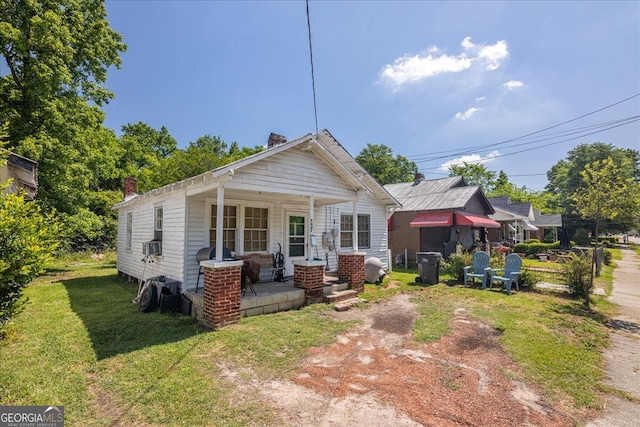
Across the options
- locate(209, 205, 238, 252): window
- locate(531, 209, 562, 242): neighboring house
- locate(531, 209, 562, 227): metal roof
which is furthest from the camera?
locate(531, 209, 562, 242): neighboring house

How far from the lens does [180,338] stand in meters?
5.30

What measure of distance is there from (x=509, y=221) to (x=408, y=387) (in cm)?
2695

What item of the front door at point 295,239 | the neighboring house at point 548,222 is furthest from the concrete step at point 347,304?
the neighboring house at point 548,222

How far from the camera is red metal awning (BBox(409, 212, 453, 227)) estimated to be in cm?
1528

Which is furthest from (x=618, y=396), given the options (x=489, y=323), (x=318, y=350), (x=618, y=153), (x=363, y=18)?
(x=618, y=153)

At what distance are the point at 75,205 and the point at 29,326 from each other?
10.9 meters

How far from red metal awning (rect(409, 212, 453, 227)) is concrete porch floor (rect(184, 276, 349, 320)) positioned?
923cm

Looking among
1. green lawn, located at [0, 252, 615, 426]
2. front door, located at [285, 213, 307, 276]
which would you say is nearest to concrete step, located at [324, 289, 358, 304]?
green lawn, located at [0, 252, 615, 426]

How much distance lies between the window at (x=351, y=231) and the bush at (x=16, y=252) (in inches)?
353

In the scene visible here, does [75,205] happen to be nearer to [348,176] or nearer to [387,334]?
[348,176]

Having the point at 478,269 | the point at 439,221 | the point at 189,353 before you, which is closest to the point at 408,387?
the point at 189,353

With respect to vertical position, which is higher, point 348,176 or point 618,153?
point 618,153

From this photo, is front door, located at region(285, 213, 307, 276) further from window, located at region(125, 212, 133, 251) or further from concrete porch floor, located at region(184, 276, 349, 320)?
window, located at region(125, 212, 133, 251)

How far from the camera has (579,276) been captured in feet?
27.9
